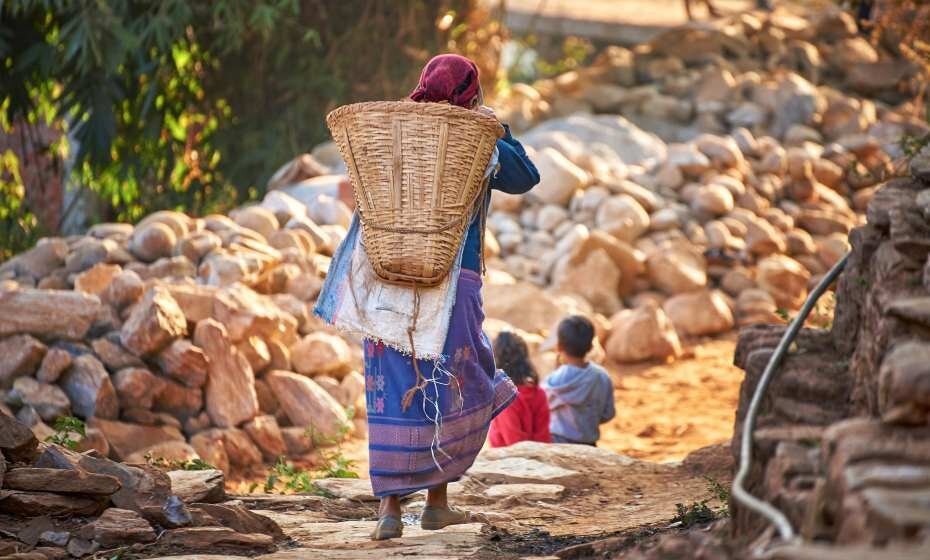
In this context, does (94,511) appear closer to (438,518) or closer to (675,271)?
(438,518)

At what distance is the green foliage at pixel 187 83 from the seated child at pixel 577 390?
5.25 meters

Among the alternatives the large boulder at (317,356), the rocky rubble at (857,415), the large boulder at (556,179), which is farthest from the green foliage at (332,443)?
the large boulder at (556,179)

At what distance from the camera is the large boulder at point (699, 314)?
1034cm

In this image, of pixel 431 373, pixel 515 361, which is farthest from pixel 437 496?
pixel 515 361

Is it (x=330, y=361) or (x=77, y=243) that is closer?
(x=330, y=361)

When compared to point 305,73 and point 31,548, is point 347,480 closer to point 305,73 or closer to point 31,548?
point 31,548

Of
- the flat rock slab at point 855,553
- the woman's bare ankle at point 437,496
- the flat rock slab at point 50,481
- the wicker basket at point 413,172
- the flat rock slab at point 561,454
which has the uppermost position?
the wicker basket at point 413,172

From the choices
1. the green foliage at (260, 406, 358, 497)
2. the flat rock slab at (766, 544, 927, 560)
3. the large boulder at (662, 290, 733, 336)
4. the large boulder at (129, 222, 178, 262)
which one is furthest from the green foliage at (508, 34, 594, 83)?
the flat rock slab at (766, 544, 927, 560)

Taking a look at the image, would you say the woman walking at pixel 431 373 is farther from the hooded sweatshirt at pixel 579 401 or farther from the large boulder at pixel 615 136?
the large boulder at pixel 615 136

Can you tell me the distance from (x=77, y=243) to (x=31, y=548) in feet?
16.0

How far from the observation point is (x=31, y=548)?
3.91m

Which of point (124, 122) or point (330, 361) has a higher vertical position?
point (124, 122)

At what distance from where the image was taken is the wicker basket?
3961mm

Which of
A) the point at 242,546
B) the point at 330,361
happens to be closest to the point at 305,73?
the point at 330,361
